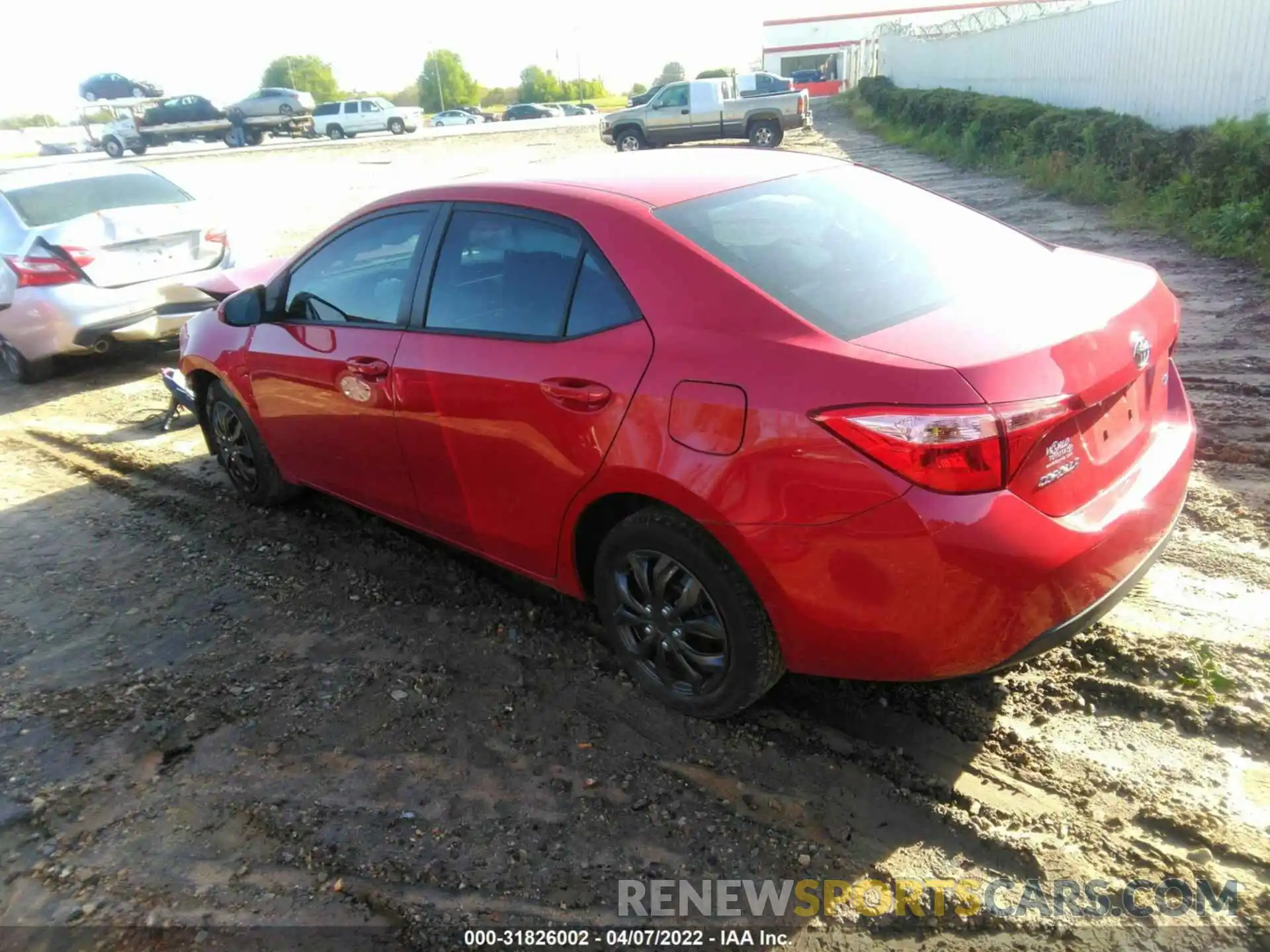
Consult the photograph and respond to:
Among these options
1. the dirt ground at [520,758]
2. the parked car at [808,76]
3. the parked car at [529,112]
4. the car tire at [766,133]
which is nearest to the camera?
the dirt ground at [520,758]

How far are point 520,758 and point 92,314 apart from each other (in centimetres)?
619

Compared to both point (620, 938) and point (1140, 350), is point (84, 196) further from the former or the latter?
point (1140, 350)

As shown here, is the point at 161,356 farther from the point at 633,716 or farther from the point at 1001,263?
the point at 1001,263

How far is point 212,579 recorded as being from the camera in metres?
4.40

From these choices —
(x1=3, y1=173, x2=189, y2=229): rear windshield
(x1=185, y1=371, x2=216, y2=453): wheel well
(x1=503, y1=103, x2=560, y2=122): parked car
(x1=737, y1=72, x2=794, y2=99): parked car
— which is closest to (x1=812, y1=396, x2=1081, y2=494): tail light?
(x1=185, y1=371, x2=216, y2=453): wheel well

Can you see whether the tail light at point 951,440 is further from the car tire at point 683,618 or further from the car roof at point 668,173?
the car roof at point 668,173

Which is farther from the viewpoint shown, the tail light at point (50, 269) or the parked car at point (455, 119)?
the parked car at point (455, 119)

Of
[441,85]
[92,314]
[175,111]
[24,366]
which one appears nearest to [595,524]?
[92,314]

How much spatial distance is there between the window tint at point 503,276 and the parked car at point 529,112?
58.9m

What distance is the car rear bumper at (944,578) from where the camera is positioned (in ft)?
7.85

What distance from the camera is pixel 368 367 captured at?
3812 mm

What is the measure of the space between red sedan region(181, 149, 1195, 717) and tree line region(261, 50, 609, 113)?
282ft

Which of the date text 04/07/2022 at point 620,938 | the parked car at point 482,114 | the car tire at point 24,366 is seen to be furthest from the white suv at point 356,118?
the date text 04/07/2022 at point 620,938

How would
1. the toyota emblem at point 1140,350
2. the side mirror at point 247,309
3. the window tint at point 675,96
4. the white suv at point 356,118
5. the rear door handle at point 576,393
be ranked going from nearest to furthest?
the toyota emblem at point 1140,350 < the rear door handle at point 576,393 < the side mirror at point 247,309 < the window tint at point 675,96 < the white suv at point 356,118
